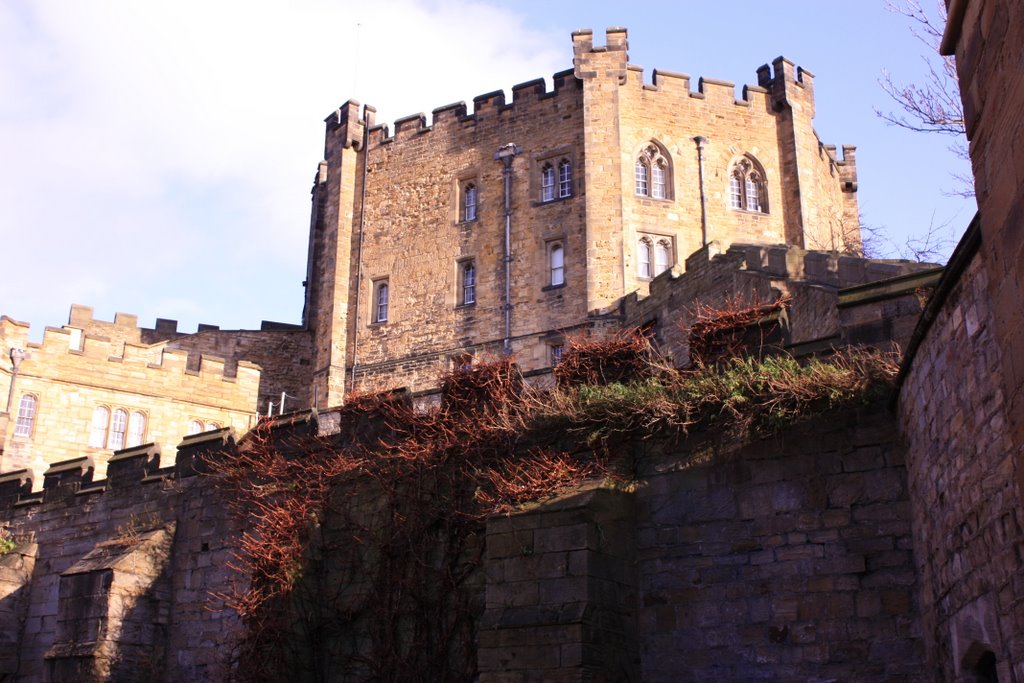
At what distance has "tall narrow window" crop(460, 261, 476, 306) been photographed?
Answer: 35.7 metres

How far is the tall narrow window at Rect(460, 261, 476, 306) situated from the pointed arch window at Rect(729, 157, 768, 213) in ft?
26.1

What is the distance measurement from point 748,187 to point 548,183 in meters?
6.01

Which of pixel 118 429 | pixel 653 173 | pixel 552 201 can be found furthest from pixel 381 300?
pixel 653 173

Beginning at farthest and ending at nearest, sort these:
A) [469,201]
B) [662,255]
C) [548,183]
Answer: [469,201], [548,183], [662,255]

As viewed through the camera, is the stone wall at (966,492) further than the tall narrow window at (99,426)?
No

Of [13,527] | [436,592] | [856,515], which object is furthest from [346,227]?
[856,515]

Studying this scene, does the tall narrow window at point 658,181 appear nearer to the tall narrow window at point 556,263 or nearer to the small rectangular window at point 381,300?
the tall narrow window at point 556,263

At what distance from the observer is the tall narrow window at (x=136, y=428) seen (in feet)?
114

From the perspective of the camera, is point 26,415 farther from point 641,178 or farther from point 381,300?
point 641,178

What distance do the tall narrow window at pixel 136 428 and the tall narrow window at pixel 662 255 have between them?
15578 mm

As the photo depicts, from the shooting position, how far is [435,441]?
1286cm

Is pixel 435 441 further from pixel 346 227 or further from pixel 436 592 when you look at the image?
pixel 346 227

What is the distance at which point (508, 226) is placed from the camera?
35.8 m

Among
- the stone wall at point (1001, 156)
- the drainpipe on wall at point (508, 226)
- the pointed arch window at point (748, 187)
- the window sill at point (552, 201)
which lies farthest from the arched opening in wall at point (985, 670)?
the pointed arch window at point (748, 187)
